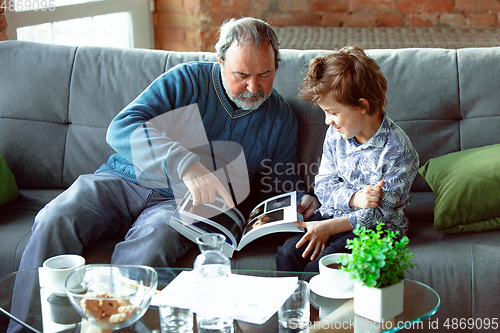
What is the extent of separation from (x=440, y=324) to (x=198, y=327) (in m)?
0.81

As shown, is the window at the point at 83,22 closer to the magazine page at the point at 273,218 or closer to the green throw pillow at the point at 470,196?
the magazine page at the point at 273,218

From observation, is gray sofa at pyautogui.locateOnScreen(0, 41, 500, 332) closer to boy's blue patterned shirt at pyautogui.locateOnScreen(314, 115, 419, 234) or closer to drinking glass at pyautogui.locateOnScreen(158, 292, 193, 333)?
boy's blue patterned shirt at pyautogui.locateOnScreen(314, 115, 419, 234)

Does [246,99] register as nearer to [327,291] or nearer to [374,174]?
[374,174]

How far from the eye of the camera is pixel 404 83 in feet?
5.95

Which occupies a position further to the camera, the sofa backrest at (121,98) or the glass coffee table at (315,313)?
the sofa backrest at (121,98)

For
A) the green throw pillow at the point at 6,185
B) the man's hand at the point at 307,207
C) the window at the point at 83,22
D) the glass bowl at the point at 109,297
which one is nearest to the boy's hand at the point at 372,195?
the man's hand at the point at 307,207

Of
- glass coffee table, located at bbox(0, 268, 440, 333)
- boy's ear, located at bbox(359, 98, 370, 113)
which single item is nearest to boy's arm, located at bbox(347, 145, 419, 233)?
boy's ear, located at bbox(359, 98, 370, 113)

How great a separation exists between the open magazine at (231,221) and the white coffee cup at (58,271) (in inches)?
15.9

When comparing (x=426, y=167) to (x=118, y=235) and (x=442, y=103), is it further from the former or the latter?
(x=118, y=235)

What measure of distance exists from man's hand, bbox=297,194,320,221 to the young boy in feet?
0.36

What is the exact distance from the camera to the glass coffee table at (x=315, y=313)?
966mm

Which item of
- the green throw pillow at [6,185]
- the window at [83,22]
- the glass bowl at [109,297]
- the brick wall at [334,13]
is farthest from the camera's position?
the brick wall at [334,13]

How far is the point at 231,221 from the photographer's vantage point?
1.53 metres

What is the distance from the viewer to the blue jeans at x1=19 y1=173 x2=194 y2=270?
142 cm
